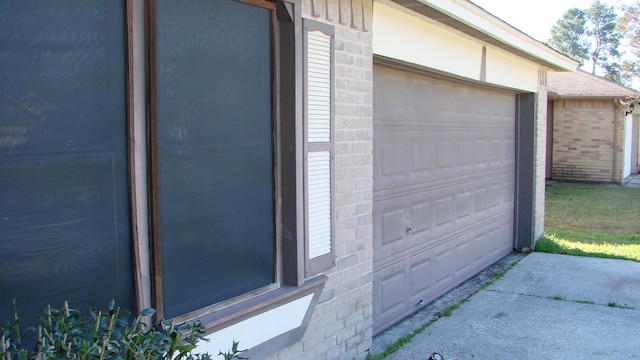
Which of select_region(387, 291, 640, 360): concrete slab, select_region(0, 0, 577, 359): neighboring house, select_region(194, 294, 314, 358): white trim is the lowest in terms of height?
select_region(387, 291, 640, 360): concrete slab

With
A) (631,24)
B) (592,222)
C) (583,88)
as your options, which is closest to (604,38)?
(631,24)

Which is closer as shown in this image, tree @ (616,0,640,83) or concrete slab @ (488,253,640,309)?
concrete slab @ (488,253,640,309)

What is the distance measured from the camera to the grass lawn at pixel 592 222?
962 centimetres

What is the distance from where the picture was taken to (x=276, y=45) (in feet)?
12.5

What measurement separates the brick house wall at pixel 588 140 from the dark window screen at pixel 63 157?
755 inches

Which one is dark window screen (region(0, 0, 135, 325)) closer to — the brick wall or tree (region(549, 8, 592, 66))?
the brick wall

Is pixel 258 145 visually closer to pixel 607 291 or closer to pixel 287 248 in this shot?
pixel 287 248

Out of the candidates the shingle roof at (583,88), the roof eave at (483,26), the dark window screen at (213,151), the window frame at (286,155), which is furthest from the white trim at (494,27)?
the shingle roof at (583,88)

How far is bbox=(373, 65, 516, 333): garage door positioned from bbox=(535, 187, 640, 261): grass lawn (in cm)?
A: 164

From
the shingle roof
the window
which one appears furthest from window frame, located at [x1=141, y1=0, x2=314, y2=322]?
the shingle roof

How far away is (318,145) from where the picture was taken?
4.18 metres

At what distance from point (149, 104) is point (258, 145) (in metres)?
0.87

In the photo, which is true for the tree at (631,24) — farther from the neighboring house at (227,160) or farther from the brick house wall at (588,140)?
the neighboring house at (227,160)

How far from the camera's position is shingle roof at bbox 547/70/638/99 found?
1888cm
